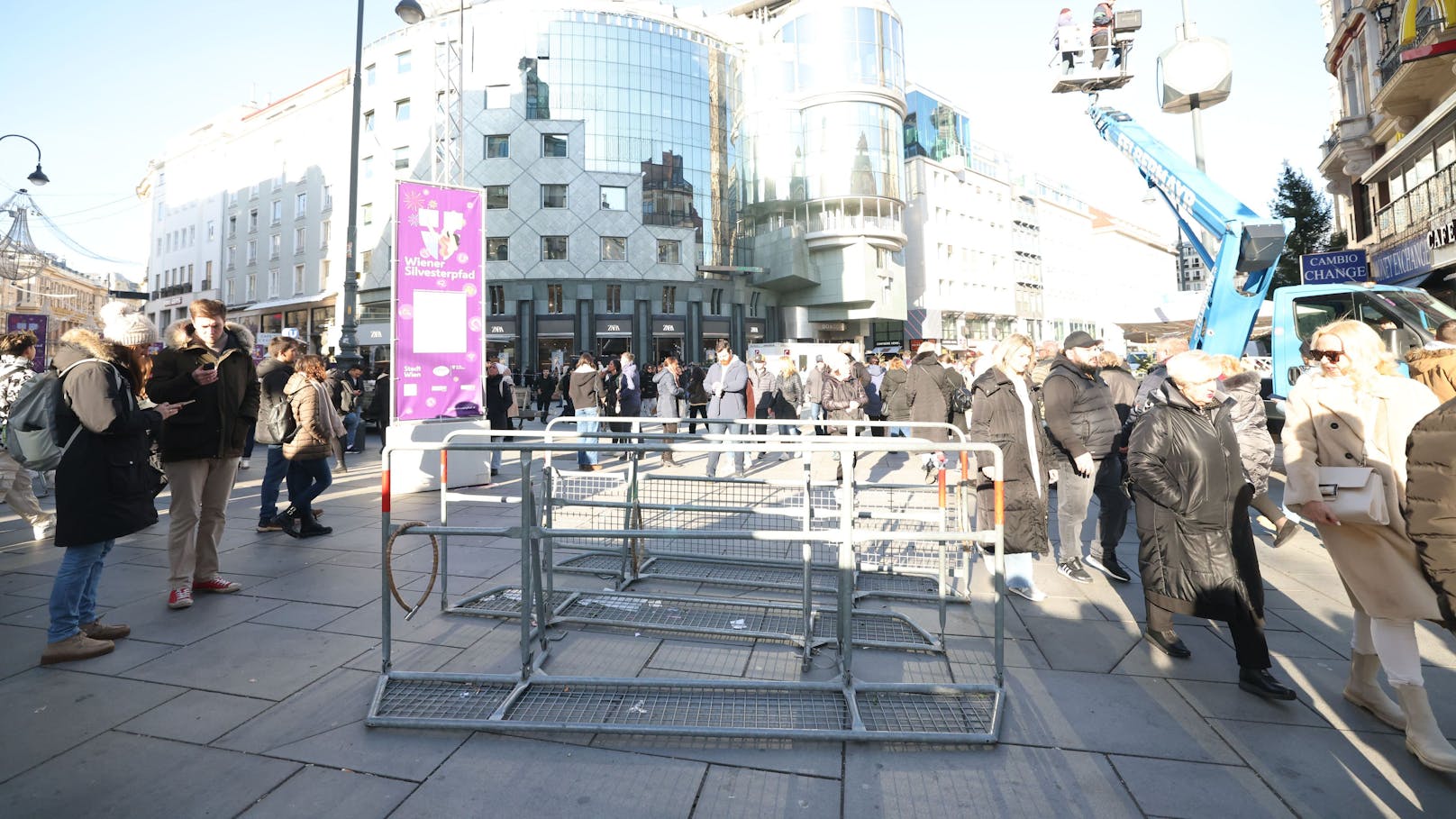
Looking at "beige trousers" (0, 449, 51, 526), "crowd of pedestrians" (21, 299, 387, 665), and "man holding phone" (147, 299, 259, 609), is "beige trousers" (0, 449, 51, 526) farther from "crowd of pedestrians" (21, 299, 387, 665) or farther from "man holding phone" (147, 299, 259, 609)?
"man holding phone" (147, 299, 259, 609)

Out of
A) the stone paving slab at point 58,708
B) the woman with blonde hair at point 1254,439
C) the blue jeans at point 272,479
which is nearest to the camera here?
the stone paving slab at point 58,708

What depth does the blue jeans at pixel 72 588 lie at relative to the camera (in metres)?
3.70

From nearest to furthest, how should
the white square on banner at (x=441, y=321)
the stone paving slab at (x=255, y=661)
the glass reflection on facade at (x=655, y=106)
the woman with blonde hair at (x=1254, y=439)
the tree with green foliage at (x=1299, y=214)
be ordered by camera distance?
the stone paving slab at (x=255, y=661), the woman with blonde hair at (x=1254, y=439), the white square on banner at (x=441, y=321), the tree with green foliage at (x=1299, y=214), the glass reflection on facade at (x=655, y=106)

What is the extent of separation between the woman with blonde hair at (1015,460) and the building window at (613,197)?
133 ft

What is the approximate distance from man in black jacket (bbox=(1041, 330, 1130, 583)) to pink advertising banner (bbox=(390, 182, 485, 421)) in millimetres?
6805

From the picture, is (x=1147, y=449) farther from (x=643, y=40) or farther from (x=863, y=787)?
(x=643, y=40)

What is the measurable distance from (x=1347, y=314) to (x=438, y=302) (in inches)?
499

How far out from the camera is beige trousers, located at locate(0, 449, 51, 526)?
6.21 m

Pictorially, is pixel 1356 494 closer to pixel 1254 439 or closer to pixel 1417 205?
pixel 1254 439

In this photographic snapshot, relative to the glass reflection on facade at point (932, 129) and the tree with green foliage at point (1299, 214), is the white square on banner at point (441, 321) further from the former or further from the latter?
the glass reflection on facade at point (932, 129)

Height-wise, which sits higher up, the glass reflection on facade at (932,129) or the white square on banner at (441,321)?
the glass reflection on facade at (932,129)

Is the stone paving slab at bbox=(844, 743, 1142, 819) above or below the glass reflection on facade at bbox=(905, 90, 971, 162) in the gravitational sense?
below

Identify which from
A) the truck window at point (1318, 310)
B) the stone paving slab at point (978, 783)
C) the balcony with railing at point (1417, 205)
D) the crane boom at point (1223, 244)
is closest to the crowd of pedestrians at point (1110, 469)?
the stone paving slab at point (978, 783)

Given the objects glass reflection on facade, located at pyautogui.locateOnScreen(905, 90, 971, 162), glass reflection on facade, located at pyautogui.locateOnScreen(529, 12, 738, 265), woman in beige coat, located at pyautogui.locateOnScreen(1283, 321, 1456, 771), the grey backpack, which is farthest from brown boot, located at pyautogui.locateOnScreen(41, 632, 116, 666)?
glass reflection on facade, located at pyautogui.locateOnScreen(905, 90, 971, 162)
